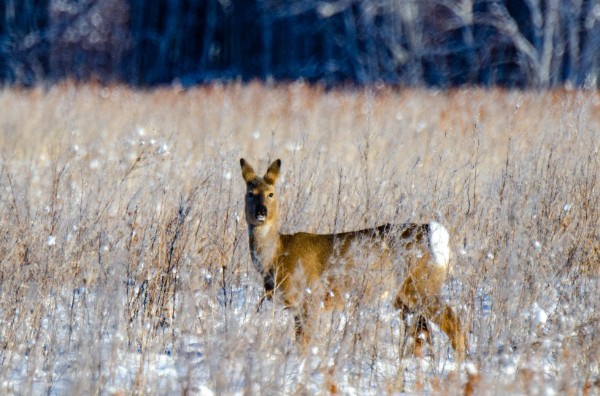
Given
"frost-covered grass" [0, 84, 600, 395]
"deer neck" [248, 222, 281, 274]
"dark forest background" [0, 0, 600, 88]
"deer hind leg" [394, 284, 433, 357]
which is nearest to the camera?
"frost-covered grass" [0, 84, 600, 395]

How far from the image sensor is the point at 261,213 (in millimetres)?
5094

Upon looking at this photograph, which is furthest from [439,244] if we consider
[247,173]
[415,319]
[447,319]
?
[247,173]

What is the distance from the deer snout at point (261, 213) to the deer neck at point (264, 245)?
0.06 m

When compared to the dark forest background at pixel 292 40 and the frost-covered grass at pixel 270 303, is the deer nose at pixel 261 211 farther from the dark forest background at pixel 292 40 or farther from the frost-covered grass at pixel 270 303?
the dark forest background at pixel 292 40

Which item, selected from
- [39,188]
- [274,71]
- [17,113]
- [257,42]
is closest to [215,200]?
[39,188]

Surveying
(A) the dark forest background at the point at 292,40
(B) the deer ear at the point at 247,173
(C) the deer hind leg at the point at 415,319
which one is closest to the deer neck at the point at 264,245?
(B) the deer ear at the point at 247,173

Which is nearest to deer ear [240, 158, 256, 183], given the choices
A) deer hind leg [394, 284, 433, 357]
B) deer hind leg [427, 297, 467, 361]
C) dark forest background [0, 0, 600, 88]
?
deer hind leg [394, 284, 433, 357]

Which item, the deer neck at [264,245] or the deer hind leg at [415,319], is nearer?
the deer hind leg at [415,319]

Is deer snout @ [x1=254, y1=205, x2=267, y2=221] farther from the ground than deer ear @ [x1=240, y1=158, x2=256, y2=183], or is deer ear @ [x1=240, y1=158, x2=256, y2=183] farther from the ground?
deer ear @ [x1=240, y1=158, x2=256, y2=183]

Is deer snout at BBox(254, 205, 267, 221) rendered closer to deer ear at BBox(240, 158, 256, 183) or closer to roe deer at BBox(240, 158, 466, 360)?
roe deer at BBox(240, 158, 466, 360)

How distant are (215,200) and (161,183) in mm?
364

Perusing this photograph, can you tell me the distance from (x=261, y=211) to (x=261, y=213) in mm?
13

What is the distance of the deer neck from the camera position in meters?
5.00

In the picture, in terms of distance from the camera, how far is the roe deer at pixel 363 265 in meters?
4.40
